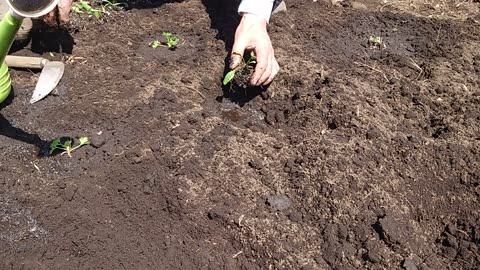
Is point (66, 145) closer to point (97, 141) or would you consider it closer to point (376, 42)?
point (97, 141)

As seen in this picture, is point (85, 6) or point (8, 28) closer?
point (8, 28)

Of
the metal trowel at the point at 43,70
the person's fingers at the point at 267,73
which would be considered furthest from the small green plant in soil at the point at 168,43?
the person's fingers at the point at 267,73

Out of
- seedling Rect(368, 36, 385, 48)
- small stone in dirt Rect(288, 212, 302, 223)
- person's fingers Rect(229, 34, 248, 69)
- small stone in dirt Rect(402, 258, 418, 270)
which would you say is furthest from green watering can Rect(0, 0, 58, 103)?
seedling Rect(368, 36, 385, 48)

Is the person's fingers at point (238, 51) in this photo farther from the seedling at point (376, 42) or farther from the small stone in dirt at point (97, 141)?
the seedling at point (376, 42)

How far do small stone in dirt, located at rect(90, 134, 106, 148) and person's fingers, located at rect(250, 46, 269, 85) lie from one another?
71 centimetres

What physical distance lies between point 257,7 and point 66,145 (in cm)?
110

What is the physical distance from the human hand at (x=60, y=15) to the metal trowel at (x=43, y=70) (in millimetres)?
193

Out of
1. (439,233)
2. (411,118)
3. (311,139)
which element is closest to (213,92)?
(311,139)

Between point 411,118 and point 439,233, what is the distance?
0.63m

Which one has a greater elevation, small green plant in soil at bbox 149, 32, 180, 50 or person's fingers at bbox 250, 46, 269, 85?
person's fingers at bbox 250, 46, 269, 85

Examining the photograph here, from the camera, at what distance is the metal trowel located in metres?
2.50

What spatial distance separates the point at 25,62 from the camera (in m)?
2.60

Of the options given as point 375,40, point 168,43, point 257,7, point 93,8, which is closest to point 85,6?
point 93,8

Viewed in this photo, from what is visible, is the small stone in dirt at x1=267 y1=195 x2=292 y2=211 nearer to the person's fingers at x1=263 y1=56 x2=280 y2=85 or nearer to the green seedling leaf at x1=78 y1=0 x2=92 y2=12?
the person's fingers at x1=263 y1=56 x2=280 y2=85
